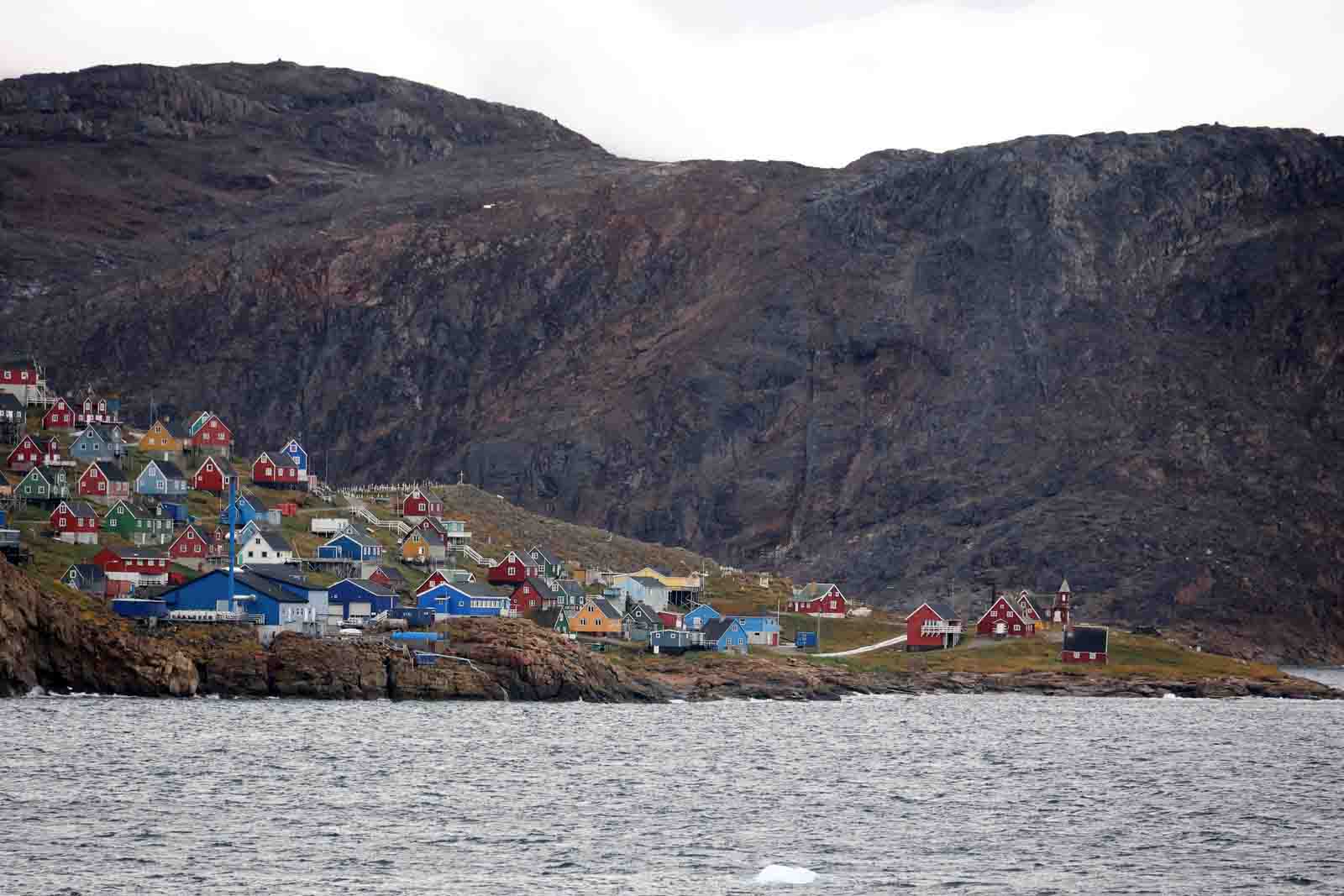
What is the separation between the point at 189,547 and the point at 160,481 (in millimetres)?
23331

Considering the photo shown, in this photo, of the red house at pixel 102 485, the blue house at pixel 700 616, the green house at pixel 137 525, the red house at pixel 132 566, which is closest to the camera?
the red house at pixel 132 566

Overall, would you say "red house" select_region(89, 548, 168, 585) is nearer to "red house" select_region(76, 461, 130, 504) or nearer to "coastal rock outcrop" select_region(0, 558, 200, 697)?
"coastal rock outcrop" select_region(0, 558, 200, 697)

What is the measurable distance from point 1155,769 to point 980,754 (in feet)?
33.0

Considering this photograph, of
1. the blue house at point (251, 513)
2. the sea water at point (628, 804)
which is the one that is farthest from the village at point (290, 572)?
the sea water at point (628, 804)

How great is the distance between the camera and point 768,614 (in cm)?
19850

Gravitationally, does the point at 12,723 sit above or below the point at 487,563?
below

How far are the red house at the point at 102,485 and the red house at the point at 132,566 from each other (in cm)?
2199

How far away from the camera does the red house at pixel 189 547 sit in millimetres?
168750

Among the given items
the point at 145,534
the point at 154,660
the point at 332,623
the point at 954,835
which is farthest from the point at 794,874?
the point at 145,534

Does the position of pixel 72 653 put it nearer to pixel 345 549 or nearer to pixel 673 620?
pixel 345 549

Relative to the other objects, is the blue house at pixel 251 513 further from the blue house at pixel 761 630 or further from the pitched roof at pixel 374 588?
the blue house at pixel 761 630

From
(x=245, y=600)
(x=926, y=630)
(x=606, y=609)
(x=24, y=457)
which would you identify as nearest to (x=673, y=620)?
(x=606, y=609)

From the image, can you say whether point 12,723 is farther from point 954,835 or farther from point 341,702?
point 954,835

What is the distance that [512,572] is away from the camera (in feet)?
610
